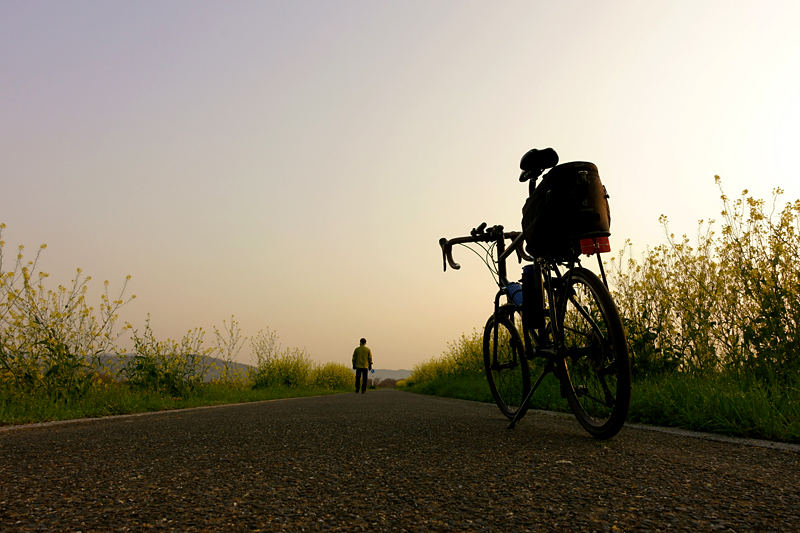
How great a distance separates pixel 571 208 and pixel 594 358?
1014mm

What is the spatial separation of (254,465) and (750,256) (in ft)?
18.5

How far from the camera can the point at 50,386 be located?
6500 millimetres

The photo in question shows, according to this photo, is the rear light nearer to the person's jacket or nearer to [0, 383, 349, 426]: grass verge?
[0, 383, 349, 426]: grass verge

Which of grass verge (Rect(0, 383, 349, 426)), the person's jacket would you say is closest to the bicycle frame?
grass verge (Rect(0, 383, 349, 426))

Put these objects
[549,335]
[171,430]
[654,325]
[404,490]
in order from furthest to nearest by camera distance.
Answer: [654,325], [171,430], [549,335], [404,490]

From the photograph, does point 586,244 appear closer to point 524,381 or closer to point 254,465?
point 524,381

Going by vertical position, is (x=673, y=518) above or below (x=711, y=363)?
below

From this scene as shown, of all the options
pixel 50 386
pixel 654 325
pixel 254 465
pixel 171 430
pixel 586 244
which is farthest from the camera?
pixel 50 386

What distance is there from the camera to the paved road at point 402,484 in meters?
1.61

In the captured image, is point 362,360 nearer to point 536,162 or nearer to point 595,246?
point 536,162

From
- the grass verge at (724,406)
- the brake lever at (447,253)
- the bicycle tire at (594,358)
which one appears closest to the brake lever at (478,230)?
the brake lever at (447,253)

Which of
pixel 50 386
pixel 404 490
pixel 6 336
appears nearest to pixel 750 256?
pixel 404 490

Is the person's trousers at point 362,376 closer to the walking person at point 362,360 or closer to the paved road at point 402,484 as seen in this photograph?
the walking person at point 362,360

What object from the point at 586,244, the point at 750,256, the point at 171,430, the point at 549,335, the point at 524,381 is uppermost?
the point at 750,256
